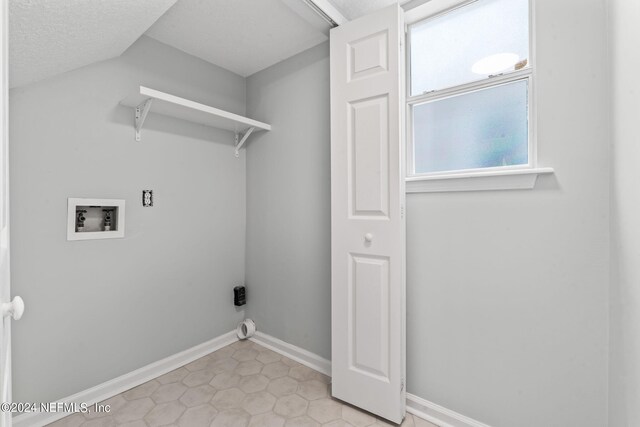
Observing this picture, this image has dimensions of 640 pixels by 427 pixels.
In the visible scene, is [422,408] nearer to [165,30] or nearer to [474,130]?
[474,130]

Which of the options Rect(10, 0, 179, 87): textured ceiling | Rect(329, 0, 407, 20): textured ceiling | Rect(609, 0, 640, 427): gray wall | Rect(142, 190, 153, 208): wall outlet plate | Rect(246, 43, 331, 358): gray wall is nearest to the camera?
Rect(609, 0, 640, 427): gray wall

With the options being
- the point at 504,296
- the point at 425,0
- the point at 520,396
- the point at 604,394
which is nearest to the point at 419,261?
the point at 504,296

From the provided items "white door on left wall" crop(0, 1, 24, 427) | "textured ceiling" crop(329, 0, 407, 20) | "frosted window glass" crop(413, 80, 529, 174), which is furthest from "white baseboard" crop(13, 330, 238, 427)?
"textured ceiling" crop(329, 0, 407, 20)

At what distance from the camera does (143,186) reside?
6.58 ft

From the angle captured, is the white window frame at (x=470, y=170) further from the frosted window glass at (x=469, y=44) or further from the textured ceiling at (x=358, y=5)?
the textured ceiling at (x=358, y=5)

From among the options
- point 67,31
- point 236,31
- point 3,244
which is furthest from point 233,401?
point 236,31

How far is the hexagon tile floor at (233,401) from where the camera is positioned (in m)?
1.61

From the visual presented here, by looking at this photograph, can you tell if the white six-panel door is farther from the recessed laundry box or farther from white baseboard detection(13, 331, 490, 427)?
the recessed laundry box

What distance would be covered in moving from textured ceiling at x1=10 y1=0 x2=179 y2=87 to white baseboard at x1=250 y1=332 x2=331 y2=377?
2214 mm

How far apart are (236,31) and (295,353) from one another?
A: 2346mm

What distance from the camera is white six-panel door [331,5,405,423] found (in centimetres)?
160

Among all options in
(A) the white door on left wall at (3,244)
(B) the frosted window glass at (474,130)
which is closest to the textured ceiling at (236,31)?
(B) the frosted window glass at (474,130)

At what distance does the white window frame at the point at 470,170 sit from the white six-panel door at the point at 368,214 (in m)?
0.16

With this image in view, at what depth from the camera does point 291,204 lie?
2.31 meters
